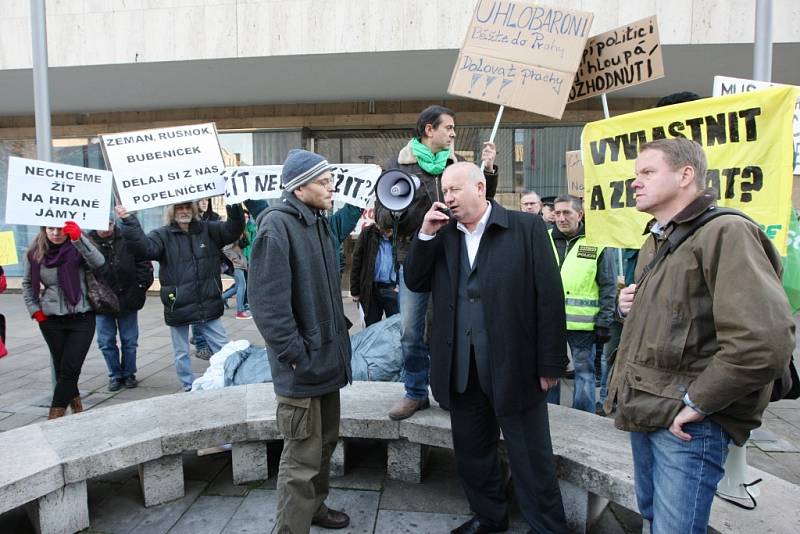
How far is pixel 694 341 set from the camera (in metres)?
1.72

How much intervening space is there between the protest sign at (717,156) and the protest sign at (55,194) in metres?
3.82

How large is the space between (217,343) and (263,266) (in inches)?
115

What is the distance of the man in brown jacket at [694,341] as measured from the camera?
155 cm

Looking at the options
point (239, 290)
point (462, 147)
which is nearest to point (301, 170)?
point (239, 290)

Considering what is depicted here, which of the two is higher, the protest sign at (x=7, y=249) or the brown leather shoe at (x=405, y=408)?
the protest sign at (x=7, y=249)

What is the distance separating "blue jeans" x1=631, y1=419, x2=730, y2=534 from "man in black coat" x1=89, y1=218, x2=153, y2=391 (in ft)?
16.6

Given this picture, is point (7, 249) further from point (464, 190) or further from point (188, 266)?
point (464, 190)

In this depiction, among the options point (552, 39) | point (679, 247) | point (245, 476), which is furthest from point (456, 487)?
point (552, 39)

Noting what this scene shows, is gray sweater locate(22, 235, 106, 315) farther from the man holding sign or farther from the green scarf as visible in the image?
the green scarf

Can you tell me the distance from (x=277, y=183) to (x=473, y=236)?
2.21m

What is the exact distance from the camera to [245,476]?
3.48 metres

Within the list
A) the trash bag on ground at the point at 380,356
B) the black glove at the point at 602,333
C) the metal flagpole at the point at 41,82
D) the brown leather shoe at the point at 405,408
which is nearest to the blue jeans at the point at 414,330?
the brown leather shoe at the point at 405,408

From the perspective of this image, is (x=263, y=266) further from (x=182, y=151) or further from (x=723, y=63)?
(x=723, y=63)

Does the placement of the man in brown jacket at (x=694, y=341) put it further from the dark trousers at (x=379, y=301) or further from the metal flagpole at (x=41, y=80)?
the metal flagpole at (x=41, y=80)
